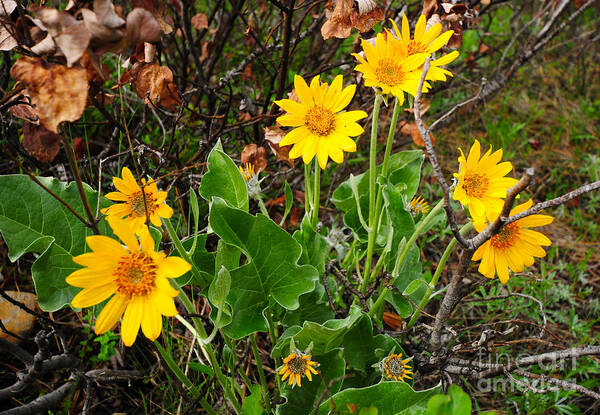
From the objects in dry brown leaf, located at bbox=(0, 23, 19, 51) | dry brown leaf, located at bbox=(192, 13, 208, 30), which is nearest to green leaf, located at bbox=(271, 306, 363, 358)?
dry brown leaf, located at bbox=(0, 23, 19, 51)

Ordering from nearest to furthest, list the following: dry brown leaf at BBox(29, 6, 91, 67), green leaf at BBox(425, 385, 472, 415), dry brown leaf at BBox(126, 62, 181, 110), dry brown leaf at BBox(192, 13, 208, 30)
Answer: dry brown leaf at BBox(29, 6, 91, 67) → green leaf at BBox(425, 385, 472, 415) → dry brown leaf at BBox(126, 62, 181, 110) → dry brown leaf at BBox(192, 13, 208, 30)

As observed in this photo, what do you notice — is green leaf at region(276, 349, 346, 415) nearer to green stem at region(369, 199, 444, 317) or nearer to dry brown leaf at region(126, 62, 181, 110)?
green stem at region(369, 199, 444, 317)

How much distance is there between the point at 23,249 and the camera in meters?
1.40

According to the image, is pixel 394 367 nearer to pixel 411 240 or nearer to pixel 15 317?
pixel 411 240

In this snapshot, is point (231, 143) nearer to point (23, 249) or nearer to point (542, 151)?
point (23, 249)

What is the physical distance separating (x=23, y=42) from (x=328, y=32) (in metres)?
0.85

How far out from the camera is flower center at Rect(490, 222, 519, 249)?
137cm

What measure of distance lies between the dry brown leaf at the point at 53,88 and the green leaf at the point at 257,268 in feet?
1.67

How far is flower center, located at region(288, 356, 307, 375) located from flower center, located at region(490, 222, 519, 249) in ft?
2.09

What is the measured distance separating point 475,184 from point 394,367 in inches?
23.0

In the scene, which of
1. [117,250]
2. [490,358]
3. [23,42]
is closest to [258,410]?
[117,250]

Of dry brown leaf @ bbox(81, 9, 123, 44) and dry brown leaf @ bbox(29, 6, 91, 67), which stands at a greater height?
dry brown leaf @ bbox(81, 9, 123, 44)

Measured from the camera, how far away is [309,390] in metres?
1.47

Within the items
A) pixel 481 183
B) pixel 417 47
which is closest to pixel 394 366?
pixel 481 183
